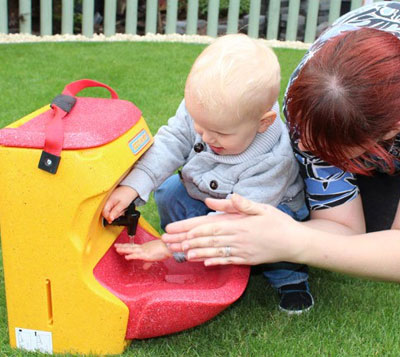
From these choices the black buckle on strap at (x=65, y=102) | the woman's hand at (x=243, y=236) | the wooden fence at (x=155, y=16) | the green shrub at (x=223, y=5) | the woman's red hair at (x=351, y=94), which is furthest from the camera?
the green shrub at (x=223, y=5)

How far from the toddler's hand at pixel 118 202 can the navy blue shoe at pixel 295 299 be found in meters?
0.46

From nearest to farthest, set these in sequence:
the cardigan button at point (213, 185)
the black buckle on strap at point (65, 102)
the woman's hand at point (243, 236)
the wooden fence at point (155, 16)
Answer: the woman's hand at point (243, 236)
the black buckle on strap at point (65, 102)
the cardigan button at point (213, 185)
the wooden fence at point (155, 16)

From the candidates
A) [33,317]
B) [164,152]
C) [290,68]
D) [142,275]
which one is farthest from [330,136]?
[290,68]

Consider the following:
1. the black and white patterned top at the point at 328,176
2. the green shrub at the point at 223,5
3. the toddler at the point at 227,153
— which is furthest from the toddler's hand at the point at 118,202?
the green shrub at the point at 223,5

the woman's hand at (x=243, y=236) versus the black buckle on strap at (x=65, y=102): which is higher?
the black buckle on strap at (x=65, y=102)

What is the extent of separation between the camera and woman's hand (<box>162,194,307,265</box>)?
1.25 meters

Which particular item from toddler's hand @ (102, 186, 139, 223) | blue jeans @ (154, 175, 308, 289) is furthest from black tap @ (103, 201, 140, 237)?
blue jeans @ (154, 175, 308, 289)

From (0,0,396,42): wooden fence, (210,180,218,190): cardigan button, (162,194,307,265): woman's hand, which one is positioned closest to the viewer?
(162,194,307,265): woman's hand

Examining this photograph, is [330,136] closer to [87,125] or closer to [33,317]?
[87,125]

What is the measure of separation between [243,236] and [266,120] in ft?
0.99

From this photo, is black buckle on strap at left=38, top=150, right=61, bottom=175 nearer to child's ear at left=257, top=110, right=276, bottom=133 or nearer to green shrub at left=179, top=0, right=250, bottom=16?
child's ear at left=257, top=110, right=276, bottom=133

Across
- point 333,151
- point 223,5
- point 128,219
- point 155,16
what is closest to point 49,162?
point 128,219

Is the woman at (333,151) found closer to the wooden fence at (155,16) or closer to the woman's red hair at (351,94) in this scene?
the woman's red hair at (351,94)

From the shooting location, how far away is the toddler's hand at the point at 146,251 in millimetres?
1455
